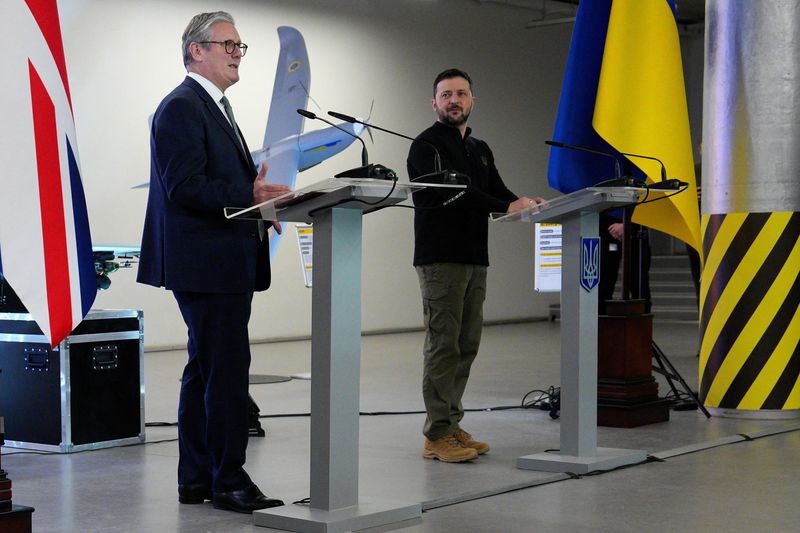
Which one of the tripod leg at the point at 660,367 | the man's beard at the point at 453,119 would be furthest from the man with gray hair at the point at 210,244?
the tripod leg at the point at 660,367

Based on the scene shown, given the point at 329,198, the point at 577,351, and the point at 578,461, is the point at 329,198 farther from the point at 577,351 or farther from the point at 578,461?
the point at 578,461

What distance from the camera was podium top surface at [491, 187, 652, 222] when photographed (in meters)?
4.04

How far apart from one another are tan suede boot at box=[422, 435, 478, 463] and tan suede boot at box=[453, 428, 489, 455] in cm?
3

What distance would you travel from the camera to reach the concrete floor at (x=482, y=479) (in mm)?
3389

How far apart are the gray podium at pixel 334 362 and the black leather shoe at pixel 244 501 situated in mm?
193

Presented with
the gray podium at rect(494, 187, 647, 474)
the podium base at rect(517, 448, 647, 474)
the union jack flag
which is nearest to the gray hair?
the union jack flag

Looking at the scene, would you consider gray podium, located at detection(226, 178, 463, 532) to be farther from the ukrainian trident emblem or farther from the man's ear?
the ukrainian trident emblem

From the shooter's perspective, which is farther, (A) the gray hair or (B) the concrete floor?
(A) the gray hair

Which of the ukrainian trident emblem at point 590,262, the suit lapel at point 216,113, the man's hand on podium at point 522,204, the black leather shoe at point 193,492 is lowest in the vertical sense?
the black leather shoe at point 193,492

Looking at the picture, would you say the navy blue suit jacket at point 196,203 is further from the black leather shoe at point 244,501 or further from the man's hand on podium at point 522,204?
the man's hand on podium at point 522,204

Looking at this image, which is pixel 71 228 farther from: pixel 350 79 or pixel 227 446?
pixel 350 79

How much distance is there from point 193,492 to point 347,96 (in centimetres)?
826

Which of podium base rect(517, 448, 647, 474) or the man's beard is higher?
the man's beard

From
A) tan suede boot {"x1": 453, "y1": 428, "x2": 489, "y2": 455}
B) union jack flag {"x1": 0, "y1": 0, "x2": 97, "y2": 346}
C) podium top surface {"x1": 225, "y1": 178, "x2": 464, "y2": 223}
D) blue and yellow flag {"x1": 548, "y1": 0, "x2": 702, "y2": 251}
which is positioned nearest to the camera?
union jack flag {"x1": 0, "y1": 0, "x2": 97, "y2": 346}
